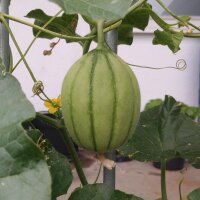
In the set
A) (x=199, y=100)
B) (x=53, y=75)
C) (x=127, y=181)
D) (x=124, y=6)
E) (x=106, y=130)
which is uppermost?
(x=124, y=6)

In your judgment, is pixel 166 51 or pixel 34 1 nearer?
pixel 34 1

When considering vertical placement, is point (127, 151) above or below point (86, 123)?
below

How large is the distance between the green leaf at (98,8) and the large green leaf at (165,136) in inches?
15.0

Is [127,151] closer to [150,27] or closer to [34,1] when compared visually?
[34,1]

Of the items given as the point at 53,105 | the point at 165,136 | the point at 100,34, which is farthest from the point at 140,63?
the point at 100,34

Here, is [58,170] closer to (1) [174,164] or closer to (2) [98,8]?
(2) [98,8]

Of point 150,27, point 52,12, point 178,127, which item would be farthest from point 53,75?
point 178,127

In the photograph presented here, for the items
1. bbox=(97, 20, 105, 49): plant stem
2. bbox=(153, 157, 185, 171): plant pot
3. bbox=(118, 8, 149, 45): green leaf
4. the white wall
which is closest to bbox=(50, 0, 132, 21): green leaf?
bbox=(97, 20, 105, 49): plant stem

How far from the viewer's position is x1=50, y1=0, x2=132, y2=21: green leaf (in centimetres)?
42

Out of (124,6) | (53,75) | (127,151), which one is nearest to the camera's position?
(124,6)

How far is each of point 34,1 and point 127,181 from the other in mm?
1192

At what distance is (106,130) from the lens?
45 cm

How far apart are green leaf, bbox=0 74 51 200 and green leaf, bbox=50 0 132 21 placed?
102mm

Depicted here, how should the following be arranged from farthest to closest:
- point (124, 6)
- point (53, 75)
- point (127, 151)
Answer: point (53, 75), point (127, 151), point (124, 6)
